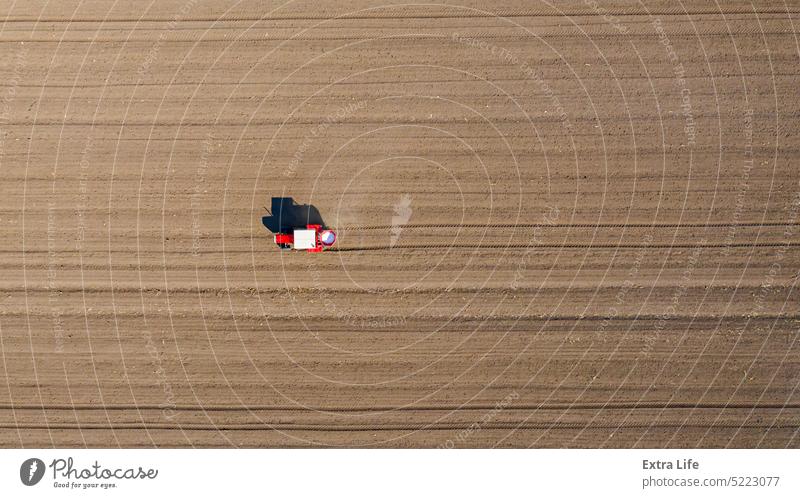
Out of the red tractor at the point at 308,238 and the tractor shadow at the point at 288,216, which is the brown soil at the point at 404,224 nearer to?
the tractor shadow at the point at 288,216

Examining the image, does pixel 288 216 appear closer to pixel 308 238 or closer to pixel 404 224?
pixel 308 238

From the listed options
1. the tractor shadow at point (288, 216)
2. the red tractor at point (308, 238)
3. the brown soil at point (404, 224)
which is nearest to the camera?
the red tractor at point (308, 238)

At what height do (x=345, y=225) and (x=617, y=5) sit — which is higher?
(x=617, y=5)

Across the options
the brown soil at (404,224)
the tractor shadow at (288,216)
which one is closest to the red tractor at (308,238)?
the tractor shadow at (288,216)

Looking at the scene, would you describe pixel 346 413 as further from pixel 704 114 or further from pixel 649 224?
pixel 704 114

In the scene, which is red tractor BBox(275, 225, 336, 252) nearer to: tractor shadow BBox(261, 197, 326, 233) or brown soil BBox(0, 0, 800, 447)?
tractor shadow BBox(261, 197, 326, 233)
